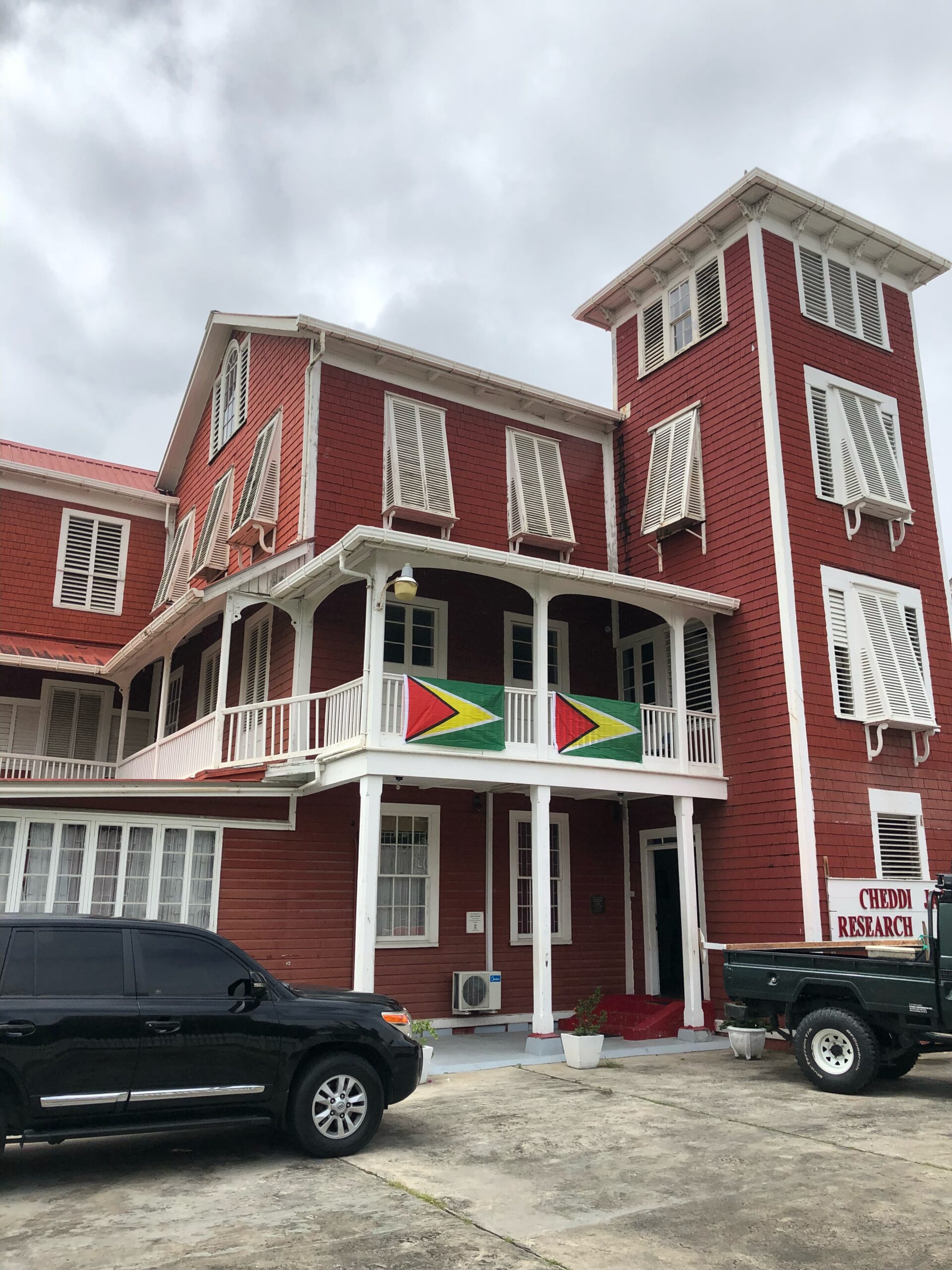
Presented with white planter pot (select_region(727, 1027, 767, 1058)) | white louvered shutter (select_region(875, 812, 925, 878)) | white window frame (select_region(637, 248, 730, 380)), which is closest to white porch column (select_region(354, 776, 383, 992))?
white planter pot (select_region(727, 1027, 767, 1058))

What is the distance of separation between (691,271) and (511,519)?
5714 mm

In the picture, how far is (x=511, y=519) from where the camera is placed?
1728cm

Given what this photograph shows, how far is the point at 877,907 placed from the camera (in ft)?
47.8

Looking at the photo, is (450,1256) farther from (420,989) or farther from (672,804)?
(672,804)

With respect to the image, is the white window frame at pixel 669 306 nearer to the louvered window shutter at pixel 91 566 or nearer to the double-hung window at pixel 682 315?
the double-hung window at pixel 682 315

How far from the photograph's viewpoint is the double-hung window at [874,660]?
15.4 metres

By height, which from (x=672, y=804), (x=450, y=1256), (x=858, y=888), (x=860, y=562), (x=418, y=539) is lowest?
(x=450, y=1256)

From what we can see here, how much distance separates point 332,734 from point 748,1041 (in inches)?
251

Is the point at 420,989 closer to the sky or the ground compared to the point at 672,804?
closer to the ground

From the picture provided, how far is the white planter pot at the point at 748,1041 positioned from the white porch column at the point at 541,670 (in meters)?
4.11

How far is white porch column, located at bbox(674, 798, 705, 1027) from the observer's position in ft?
46.4

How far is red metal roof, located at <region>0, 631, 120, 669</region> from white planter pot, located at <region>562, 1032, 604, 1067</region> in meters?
11.4

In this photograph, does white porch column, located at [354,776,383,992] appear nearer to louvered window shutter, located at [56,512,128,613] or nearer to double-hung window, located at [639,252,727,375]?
double-hung window, located at [639,252,727,375]

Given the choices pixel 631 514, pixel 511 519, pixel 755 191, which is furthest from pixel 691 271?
pixel 511 519
